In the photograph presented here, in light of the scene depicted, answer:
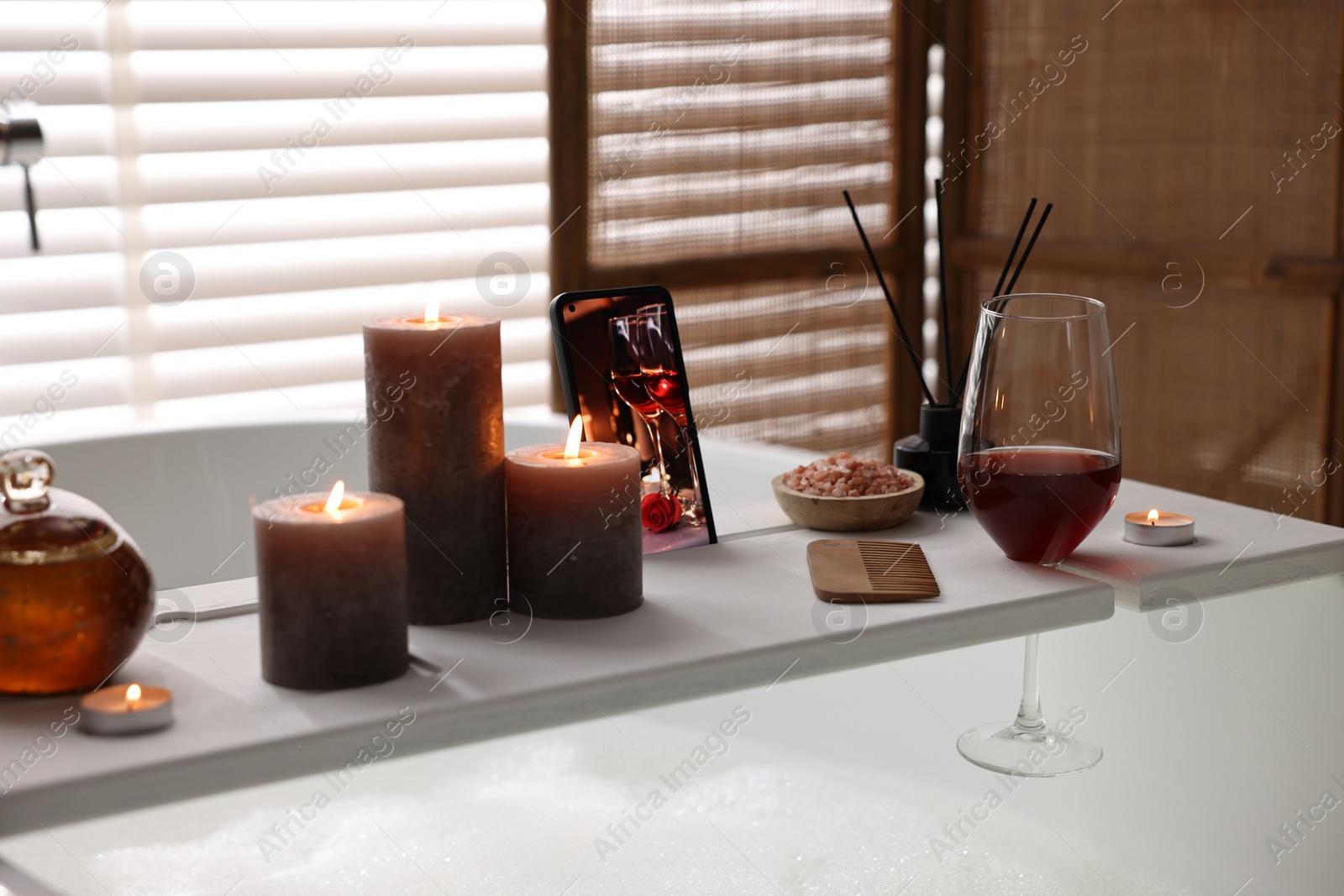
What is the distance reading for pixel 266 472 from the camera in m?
1.64

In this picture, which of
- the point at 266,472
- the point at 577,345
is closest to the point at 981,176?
the point at 266,472

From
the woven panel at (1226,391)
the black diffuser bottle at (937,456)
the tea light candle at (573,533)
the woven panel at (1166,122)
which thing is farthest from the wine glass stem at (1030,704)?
the woven panel at (1166,122)

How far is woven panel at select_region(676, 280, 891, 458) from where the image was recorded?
8.31 ft

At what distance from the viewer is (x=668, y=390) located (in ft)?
3.03

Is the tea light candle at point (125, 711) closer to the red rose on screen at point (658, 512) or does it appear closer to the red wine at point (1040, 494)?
the red rose on screen at point (658, 512)

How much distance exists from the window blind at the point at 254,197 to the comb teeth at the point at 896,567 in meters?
1.23

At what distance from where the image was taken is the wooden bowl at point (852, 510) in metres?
0.90

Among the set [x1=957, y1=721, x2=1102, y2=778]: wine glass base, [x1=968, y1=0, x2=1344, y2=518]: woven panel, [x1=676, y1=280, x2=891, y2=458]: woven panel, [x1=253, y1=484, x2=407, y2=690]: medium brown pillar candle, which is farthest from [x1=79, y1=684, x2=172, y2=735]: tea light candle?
[x1=968, y1=0, x2=1344, y2=518]: woven panel

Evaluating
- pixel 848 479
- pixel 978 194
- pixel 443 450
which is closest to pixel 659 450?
pixel 848 479

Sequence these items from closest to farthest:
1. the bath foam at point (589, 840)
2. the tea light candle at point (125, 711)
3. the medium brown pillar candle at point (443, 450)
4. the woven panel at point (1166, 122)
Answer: the tea light candle at point (125, 711)
the medium brown pillar candle at point (443, 450)
the bath foam at point (589, 840)
the woven panel at point (1166, 122)

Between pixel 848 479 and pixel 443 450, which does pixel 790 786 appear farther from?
pixel 443 450

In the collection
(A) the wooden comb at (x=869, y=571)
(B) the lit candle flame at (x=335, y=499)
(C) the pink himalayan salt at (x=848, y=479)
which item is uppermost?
(B) the lit candle flame at (x=335, y=499)

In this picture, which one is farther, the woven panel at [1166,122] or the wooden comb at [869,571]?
the woven panel at [1166,122]

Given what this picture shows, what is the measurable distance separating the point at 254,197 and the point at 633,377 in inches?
51.3
